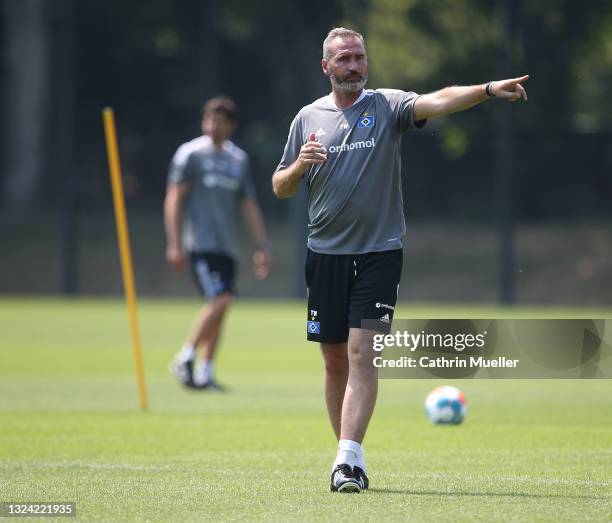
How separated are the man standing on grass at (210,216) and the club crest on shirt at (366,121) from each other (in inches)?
206

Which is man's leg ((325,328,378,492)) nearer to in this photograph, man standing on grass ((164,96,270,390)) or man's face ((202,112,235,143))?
man standing on grass ((164,96,270,390))

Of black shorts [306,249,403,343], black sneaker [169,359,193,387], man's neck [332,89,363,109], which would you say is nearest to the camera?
black shorts [306,249,403,343]

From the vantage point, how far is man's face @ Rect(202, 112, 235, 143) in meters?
11.7

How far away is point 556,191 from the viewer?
2634 cm

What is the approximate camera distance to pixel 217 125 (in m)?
11.7

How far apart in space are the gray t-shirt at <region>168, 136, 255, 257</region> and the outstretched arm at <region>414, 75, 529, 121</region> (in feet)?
18.7

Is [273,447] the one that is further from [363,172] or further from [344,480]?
[363,172]

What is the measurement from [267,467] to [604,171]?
1993 cm

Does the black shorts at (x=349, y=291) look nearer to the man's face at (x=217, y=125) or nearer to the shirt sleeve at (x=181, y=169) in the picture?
the man's face at (x=217, y=125)

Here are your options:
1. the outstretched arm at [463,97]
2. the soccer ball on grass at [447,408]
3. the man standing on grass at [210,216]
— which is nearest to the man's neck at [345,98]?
the outstretched arm at [463,97]

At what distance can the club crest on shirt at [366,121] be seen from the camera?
6527 mm

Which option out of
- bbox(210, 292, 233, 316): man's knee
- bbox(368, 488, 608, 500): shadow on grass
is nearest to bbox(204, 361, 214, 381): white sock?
bbox(210, 292, 233, 316): man's knee

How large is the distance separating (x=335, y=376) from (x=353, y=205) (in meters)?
0.93

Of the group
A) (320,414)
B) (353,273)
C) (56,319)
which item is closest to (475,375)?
(353,273)
